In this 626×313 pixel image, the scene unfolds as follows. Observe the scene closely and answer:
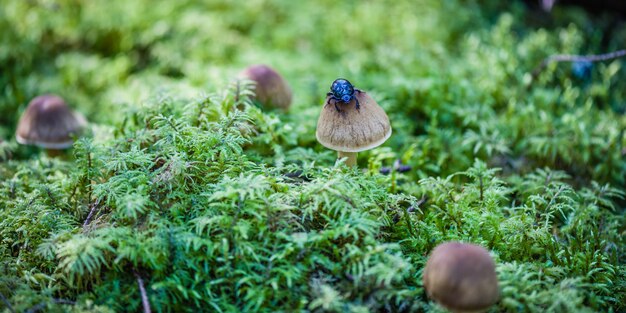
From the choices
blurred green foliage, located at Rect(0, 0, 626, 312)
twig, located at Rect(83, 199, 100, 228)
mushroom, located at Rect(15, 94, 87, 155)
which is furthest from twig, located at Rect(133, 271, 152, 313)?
mushroom, located at Rect(15, 94, 87, 155)

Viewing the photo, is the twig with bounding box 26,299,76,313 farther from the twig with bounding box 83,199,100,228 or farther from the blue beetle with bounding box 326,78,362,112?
the blue beetle with bounding box 326,78,362,112

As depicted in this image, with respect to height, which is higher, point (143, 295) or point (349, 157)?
point (349, 157)

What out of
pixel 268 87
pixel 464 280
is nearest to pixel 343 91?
pixel 268 87

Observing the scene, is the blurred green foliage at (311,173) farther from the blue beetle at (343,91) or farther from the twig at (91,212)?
the blue beetle at (343,91)

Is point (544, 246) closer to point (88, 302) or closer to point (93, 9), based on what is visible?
point (88, 302)

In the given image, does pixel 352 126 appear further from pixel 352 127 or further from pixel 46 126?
pixel 46 126

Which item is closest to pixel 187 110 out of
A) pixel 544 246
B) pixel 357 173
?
pixel 357 173
